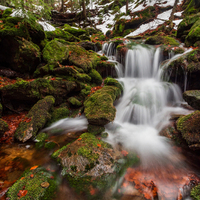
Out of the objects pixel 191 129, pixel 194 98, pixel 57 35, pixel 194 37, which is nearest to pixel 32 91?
pixel 194 98

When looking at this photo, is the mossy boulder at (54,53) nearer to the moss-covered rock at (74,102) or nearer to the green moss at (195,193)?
the moss-covered rock at (74,102)

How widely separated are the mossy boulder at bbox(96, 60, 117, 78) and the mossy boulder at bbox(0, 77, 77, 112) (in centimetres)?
286

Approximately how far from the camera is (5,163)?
271 cm

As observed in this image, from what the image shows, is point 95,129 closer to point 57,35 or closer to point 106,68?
point 106,68

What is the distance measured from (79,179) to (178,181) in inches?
87.2

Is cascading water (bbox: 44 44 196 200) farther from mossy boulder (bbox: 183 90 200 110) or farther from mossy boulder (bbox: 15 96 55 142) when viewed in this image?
mossy boulder (bbox: 183 90 200 110)

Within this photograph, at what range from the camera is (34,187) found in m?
2.11

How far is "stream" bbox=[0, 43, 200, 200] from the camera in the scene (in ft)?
7.82

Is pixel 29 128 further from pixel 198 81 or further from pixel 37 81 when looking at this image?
pixel 198 81

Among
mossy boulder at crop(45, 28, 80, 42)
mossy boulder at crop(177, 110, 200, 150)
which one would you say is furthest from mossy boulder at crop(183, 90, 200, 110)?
mossy boulder at crop(45, 28, 80, 42)

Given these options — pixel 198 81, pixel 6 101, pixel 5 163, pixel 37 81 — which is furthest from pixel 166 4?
pixel 5 163

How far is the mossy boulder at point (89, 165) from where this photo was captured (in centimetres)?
236

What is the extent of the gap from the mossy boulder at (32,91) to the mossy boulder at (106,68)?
2.86 meters

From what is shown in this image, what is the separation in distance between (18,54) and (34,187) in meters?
5.70
